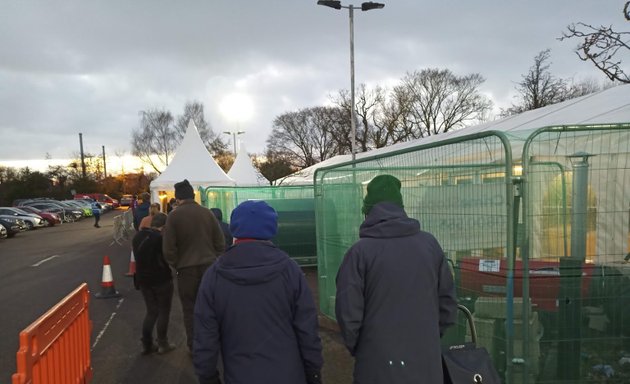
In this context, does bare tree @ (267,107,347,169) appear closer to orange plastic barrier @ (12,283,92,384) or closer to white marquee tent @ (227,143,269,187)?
white marquee tent @ (227,143,269,187)

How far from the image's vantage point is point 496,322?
11.7ft

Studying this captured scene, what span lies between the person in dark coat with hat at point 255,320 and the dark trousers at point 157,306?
3.38 m

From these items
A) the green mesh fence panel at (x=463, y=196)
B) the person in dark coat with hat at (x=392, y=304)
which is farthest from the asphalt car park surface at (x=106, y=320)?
the person in dark coat with hat at (x=392, y=304)

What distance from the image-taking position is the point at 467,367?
2.54 metres

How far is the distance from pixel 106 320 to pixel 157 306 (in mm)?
2269

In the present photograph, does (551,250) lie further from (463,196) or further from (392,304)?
(392,304)

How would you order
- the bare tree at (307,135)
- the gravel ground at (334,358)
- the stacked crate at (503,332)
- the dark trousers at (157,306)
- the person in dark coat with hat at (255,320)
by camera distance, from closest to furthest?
the person in dark coat with hat at (255,320) < the stacked crate at (503,332) < the gravel ground at (334,358) < the dark trousers at (157,306) < the bare tree at (307,135)

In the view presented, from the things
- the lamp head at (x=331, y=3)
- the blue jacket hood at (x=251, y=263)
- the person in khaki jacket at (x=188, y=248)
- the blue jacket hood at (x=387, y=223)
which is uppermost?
the lamp head at (x=331, y=3)

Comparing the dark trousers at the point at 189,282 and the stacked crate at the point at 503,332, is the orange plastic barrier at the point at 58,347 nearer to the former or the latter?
the dark trousers at the point at 189,282

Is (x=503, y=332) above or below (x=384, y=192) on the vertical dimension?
below

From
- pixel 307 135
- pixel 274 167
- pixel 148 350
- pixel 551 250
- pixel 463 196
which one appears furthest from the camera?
pixel 307 135

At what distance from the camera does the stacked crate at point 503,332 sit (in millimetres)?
3191

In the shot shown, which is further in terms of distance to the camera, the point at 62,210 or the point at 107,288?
the point at 62,210

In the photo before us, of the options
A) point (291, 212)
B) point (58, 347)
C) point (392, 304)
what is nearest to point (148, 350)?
point (58, 347)
